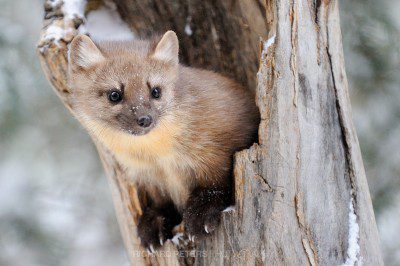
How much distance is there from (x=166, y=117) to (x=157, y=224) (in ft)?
2.83

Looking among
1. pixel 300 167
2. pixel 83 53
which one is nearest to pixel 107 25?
pixel 83 53

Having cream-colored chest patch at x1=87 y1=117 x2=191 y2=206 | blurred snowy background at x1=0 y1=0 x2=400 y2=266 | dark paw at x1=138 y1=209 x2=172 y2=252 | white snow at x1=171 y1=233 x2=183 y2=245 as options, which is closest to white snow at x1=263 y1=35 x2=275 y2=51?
cream-colored chest patch at x1=87 y1=117 x2=191 y2=206

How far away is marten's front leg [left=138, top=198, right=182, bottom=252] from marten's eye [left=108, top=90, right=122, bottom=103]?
38.3 inches

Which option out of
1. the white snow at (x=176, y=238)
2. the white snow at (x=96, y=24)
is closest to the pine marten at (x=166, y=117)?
the white snow at (x=176, y=238)

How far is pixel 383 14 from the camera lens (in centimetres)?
583

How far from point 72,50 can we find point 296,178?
1702mm

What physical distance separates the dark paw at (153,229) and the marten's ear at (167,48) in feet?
3.73

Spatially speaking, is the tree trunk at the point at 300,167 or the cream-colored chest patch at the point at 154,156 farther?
the cream-colored chest patch at the point at 154,156

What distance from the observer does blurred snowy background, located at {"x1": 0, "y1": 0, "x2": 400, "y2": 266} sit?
593cm

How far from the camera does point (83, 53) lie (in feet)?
14.9

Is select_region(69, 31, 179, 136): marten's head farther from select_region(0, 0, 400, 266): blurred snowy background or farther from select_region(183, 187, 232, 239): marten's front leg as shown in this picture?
select_region(0, 0, 400, 266): blurred snowy background

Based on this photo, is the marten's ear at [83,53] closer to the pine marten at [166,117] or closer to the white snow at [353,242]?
the pine marten at [166,117]

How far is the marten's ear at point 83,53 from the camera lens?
4.50m

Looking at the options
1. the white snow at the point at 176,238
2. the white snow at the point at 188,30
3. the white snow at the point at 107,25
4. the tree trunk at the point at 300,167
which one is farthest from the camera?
the white snow at the point at 188,30
